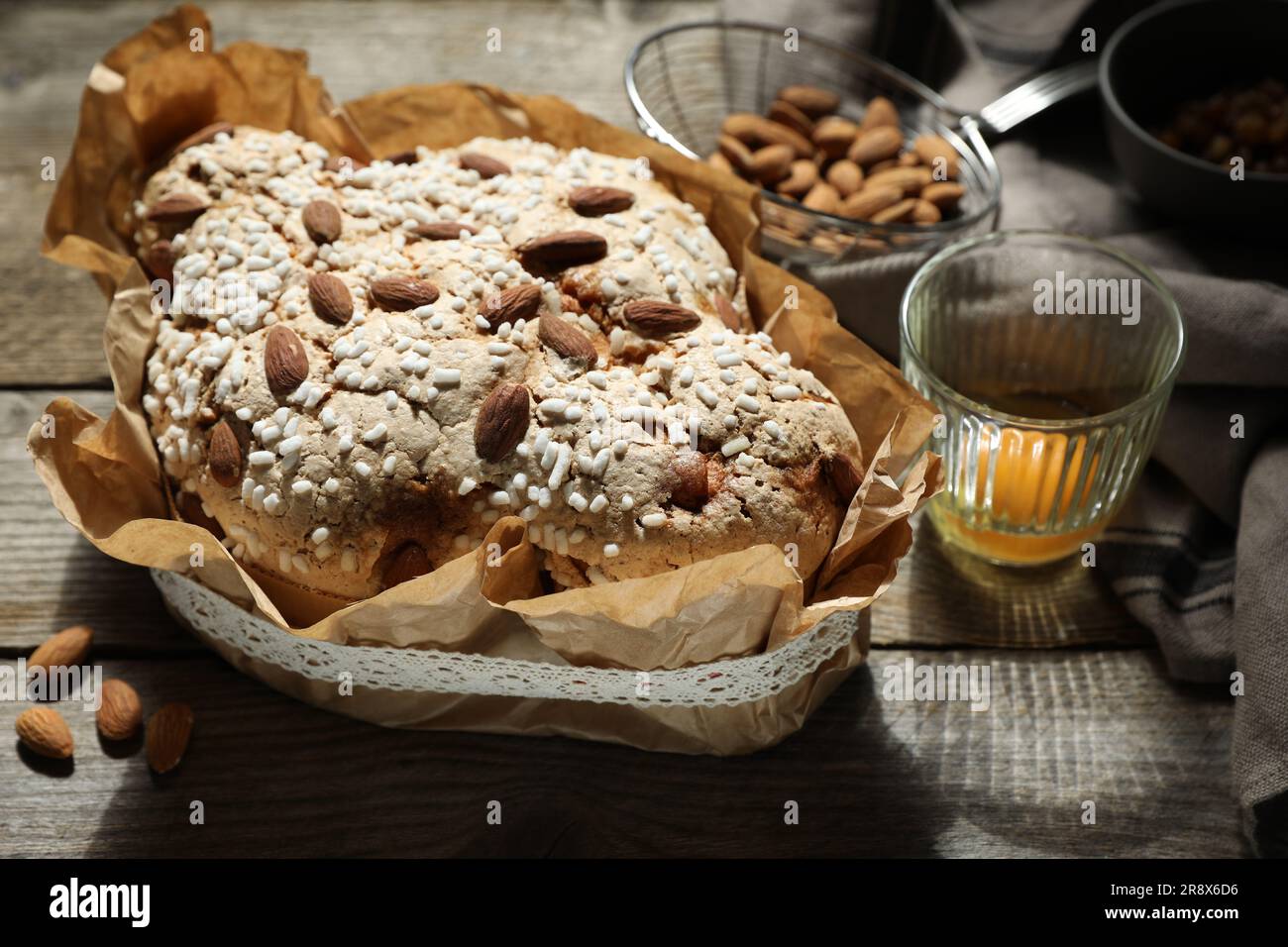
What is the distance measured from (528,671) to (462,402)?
288mm

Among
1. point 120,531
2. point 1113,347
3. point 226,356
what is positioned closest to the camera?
point 120,531

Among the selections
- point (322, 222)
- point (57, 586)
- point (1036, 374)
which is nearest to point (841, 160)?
point (1036, 374)

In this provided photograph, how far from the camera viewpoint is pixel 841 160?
6.60 feet

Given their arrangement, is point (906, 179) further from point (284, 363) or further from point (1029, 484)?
point (284, 363)

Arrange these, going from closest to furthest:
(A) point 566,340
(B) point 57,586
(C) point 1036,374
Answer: (A) point 566,340, (B) point 57,586, (C) point 1036,374

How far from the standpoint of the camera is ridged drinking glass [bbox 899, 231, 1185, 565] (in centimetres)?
148

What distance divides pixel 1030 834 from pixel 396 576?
74cm

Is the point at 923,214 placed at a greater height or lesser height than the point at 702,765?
greater

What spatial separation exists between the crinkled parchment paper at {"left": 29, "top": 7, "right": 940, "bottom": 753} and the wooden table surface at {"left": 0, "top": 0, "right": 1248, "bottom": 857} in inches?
1.9

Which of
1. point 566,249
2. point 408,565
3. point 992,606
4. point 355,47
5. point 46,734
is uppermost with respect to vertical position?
point 566,249

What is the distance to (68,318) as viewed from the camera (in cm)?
186

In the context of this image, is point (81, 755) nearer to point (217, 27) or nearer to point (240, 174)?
point (240, 174)

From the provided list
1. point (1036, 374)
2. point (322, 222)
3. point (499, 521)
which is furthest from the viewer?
point (1036, 374)
